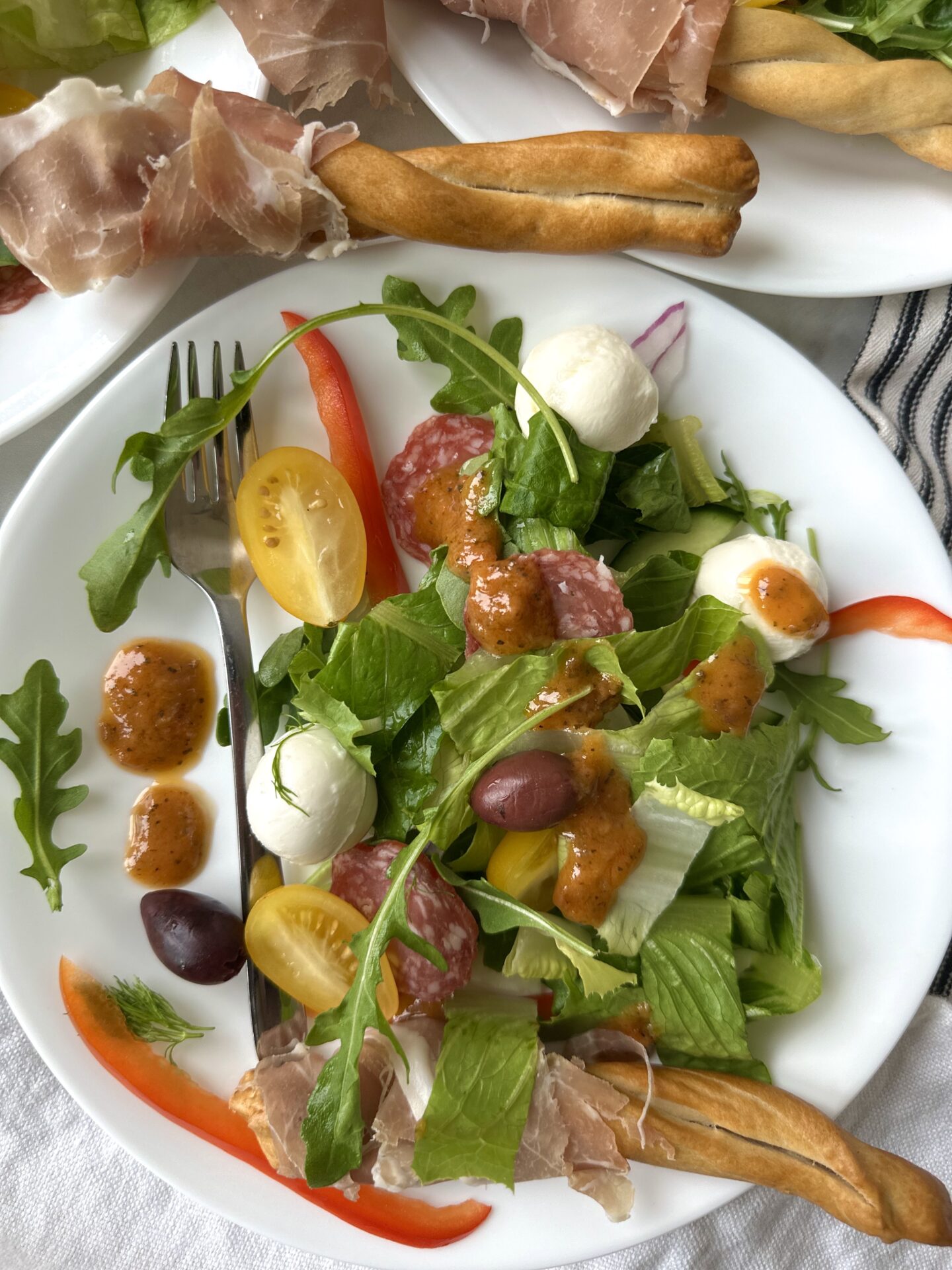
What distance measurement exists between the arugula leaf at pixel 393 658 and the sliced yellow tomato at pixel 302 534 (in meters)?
0.05

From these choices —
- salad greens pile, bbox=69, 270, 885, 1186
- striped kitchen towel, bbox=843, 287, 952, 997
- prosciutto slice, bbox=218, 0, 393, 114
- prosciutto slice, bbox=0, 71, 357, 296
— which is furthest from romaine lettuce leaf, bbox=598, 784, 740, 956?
prosciutto slice, bbox=218, 0, 393, 114

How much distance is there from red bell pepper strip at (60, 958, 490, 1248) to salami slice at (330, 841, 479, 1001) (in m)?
0.31

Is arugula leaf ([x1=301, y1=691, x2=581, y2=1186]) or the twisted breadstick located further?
the twisted breadstick

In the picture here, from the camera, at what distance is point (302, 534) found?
1.32 metres

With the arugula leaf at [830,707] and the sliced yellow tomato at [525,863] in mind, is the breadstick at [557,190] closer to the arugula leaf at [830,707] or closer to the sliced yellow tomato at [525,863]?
the arugula leaf at [830,707]

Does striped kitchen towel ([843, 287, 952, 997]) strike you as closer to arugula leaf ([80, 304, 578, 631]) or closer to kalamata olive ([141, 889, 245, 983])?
arugula leaf ([80, 304, 578, 631])

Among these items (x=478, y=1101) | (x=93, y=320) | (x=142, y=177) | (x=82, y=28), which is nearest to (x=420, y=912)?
(x=478, y=1101)

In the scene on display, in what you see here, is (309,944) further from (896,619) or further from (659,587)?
(896,619)

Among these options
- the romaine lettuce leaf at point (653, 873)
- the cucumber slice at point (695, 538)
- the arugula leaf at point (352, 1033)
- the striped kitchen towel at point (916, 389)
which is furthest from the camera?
the striped kitchen towel at point (916, 389)

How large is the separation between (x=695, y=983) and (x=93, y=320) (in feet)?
4.09

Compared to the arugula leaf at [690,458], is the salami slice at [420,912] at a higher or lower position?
lower

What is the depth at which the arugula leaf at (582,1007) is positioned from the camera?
4.38ft

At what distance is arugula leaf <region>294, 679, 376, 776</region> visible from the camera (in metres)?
1.30

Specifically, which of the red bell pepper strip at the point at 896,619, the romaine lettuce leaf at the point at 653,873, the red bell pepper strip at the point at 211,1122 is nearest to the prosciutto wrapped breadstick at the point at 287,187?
the red bell pepper strip at the point at 896,619
